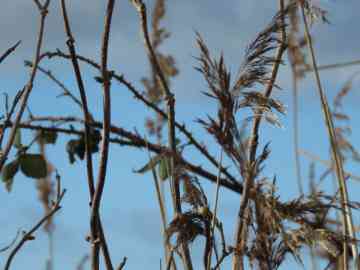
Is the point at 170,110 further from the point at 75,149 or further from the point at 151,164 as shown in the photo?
the point at 75,149

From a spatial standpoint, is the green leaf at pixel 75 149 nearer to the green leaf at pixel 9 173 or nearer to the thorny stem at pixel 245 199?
the green leaf at pixel 9 173

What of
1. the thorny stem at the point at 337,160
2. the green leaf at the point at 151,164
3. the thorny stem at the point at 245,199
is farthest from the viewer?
the thorny stem at the point at 337,160

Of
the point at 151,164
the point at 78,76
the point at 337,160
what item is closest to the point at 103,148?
the point at 78,76

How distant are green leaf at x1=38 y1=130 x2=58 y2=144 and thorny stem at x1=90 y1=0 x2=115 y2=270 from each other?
41 cm

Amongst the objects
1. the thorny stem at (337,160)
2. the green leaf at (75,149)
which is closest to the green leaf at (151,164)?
the green leaf at (75,149)

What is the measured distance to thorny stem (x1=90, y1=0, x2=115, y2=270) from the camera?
1.71 m

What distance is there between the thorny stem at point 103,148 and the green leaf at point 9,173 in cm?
38

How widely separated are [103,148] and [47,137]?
0.46 metres

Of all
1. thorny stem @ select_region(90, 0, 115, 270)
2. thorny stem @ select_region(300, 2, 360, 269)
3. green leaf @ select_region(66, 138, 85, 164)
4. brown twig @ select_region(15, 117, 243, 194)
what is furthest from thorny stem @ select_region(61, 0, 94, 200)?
Result: thorny stem @ select_region(300, 2, 360, 269)

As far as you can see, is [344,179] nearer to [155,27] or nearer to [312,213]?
[312,213]

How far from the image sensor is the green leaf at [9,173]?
205cm

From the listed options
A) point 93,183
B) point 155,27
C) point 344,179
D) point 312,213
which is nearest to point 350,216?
point 344,179

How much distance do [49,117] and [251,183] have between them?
67 cm

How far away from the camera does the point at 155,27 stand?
2.91 meters
